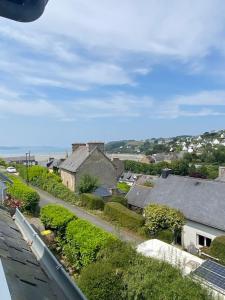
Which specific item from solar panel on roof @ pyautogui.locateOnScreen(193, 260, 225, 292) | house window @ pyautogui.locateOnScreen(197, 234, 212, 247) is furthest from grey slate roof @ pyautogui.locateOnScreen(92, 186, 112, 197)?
solar panel on roof @ pyautogui.locateOnScreen(193, 260, 225, 292)

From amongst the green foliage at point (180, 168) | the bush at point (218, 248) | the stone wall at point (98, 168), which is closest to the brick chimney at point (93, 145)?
the stone wall at point (98, 168)

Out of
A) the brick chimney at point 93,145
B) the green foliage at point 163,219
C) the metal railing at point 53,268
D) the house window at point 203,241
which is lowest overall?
the house window at point 203,241

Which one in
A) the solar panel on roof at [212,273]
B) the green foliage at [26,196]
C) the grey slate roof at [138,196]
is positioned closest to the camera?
the solar panel on roof at [212,273]

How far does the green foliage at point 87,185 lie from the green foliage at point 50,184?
1541mm

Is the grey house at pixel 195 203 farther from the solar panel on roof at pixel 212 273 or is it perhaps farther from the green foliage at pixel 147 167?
the green foliage at pixel 147 167

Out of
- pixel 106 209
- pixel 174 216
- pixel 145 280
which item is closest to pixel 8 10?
pixel 145 280

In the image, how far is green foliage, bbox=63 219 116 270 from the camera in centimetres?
1589

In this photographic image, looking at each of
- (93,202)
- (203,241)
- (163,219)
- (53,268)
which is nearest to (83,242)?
(163,219)

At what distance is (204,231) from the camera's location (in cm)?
2320

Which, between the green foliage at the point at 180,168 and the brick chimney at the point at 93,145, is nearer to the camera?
the brick chimney at the point at 93,145

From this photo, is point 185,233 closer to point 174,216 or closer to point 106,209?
point 174,216

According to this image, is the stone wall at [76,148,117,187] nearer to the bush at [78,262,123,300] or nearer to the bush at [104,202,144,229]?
the bush at [104,202,144,229]

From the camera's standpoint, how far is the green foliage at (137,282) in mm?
10359

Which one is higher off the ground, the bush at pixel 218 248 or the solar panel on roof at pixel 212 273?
the solar panel on roof at pixel 212 273
